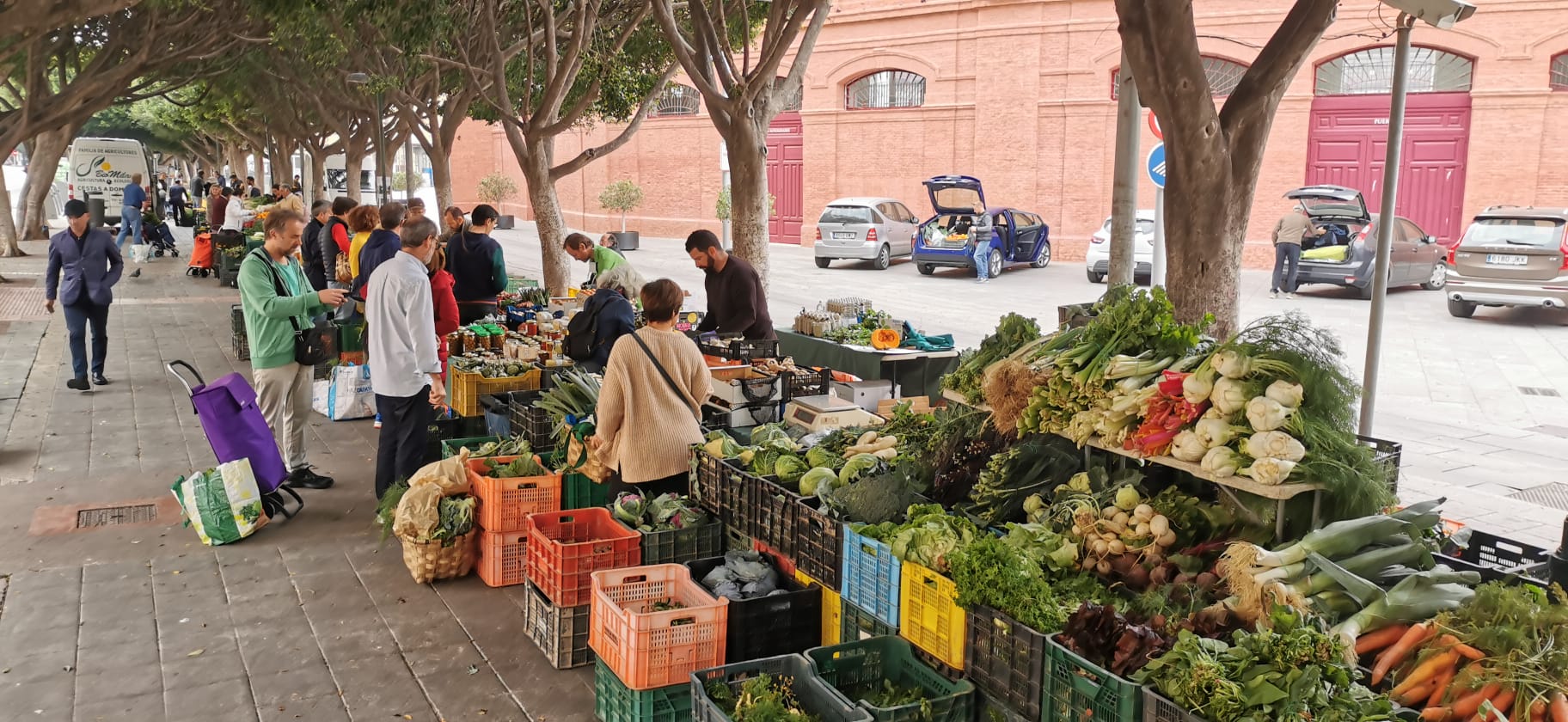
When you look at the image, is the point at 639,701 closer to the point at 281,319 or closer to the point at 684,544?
the point at 684,544

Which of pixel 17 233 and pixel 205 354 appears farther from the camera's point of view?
pixel 17 233

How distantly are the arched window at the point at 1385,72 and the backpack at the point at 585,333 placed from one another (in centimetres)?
2441

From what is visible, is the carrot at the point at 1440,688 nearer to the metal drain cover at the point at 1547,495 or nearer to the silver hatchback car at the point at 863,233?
the metal drain cover at the point at 1547,495

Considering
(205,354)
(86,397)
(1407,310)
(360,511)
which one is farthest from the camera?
(1407,310)

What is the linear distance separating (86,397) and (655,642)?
9.81 m

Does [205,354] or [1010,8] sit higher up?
[1010,8]

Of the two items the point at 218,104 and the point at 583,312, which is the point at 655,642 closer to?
the point at 583,312

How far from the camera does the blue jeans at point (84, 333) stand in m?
11.5

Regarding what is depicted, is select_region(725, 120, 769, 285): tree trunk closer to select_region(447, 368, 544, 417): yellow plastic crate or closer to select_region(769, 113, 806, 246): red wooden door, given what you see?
select_region(447, 368, 544, 417): yellow plastic crate

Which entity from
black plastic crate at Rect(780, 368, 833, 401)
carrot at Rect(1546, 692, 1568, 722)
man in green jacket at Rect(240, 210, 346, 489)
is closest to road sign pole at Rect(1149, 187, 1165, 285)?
black plastic crate at Rect(780, 368, 833, 401)

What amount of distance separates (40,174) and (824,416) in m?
29.8

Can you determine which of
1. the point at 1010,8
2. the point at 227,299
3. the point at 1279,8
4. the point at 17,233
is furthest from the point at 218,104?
the point at 1279,8

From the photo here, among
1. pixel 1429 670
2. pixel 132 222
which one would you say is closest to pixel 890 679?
pixel 1429 670

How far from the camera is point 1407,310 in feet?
65.6
